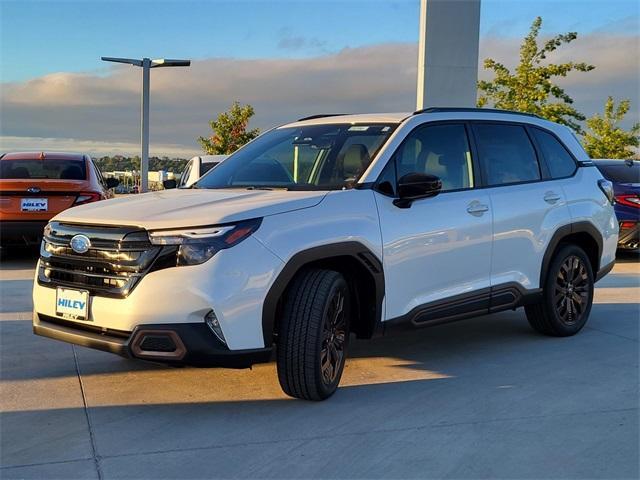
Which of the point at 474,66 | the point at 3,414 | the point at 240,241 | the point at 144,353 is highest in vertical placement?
the point at 474,66

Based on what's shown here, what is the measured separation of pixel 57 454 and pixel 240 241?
1.43 meters

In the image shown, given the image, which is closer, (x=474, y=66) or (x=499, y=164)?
(x=499, y=164)

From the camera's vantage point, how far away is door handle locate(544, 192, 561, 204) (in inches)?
223

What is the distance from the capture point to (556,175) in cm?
592

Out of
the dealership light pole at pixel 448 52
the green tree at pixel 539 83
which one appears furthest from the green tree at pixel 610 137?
the dealership light pole at pixel 448 52

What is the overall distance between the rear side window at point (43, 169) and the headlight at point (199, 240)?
705 centimetres

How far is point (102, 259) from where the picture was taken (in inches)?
152

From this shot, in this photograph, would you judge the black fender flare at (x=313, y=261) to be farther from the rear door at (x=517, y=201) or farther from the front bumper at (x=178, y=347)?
the rear door at (x=517, y=201)

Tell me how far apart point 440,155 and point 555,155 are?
150 cm

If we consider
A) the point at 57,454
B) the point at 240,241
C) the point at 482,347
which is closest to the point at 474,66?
the point at 482,347

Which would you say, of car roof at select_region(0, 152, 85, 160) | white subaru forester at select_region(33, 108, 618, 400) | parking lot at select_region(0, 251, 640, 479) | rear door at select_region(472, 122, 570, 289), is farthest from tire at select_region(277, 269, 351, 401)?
car roof at select_region(0, 152, 85, 160)

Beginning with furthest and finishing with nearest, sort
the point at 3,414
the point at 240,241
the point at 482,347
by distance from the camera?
1. the point at 482,347
2. the point at 3,414
3. the point at 240,241

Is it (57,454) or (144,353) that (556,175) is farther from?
(57,454)

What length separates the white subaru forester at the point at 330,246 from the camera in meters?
3.70
